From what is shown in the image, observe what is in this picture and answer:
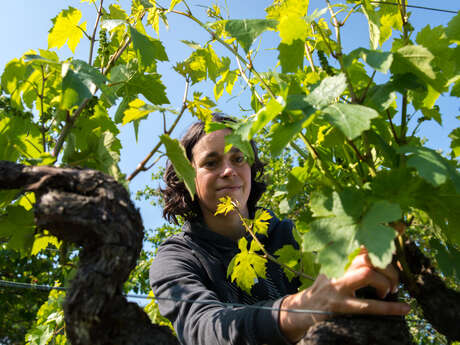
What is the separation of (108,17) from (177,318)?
1.52 meters

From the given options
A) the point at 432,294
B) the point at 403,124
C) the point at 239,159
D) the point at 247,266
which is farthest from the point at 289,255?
the point at 239,159

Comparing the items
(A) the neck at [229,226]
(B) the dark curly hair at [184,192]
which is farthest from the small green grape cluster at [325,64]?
(A) the neck at [229,226]

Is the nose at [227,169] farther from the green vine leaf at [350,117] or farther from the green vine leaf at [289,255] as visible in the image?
the green vine leaf at [350,117]

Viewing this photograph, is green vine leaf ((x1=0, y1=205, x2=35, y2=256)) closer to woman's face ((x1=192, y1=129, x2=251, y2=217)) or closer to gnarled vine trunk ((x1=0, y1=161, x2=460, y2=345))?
gnarled vine trunk ((x1=0, y1=161, x2=460, y2=345))

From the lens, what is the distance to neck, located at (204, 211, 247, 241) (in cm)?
280

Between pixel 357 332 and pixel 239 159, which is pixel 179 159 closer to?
pixel 357 332

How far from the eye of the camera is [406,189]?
3.37 feet

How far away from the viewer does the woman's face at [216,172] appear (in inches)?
105

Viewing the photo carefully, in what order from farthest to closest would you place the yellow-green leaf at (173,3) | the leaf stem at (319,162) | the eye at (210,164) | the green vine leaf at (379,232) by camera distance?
the eye at (210,164) < the yellow-green leaf at (173,3) < the leaf stem at (319,162) < the green vine leaf at (379,232)

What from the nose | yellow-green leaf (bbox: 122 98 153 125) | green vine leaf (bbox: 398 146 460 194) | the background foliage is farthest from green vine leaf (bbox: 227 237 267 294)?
the nose

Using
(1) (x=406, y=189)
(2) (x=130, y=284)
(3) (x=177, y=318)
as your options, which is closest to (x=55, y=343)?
(3) (x=177, y=318)

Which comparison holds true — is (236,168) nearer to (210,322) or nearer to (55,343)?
(210,322)

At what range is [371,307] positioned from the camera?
1.09m

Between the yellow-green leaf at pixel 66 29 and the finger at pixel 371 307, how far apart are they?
64.3 inches
